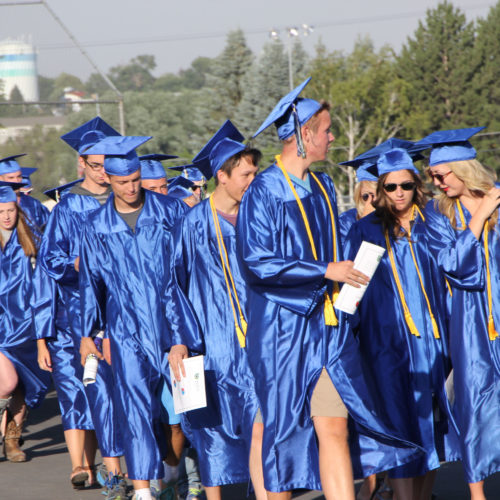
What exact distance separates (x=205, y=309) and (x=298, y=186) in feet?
3.84

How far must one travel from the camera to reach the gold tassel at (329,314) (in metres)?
4.41

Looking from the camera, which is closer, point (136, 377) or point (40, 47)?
point (136, 377)

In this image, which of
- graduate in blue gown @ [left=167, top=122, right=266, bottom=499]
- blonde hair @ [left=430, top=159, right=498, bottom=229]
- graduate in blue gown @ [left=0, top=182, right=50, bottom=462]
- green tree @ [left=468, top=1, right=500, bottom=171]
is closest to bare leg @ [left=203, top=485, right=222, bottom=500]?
graduate in blue gown @ [left=167, top=122, right=266, bottom=499]

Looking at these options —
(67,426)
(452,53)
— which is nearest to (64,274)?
(67,426)

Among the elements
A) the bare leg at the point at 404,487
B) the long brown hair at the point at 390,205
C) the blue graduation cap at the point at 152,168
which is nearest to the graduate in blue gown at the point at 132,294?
the long brown hair at the point at 390,205

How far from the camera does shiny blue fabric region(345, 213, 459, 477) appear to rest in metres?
5.42

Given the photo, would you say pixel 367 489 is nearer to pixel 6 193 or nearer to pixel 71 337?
pixel 71 337

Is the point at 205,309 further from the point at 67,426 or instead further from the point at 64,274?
the point at 67,426

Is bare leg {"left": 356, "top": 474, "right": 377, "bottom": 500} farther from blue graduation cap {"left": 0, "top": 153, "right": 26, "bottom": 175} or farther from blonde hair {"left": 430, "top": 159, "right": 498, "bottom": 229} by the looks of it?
blue graduation cap {"left": 0, "top": 153, "right": 26, "bottom": 175}

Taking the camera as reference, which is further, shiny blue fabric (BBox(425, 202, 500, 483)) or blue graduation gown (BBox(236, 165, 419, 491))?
shiny blue fabric (BBox(425, 202, 500, 483))

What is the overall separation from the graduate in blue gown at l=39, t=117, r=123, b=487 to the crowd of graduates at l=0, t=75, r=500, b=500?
30 millimetres

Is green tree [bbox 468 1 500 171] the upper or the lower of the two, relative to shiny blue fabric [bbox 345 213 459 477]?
upper

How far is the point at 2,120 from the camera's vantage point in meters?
13.8

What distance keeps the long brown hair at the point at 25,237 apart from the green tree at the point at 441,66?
5918cm
